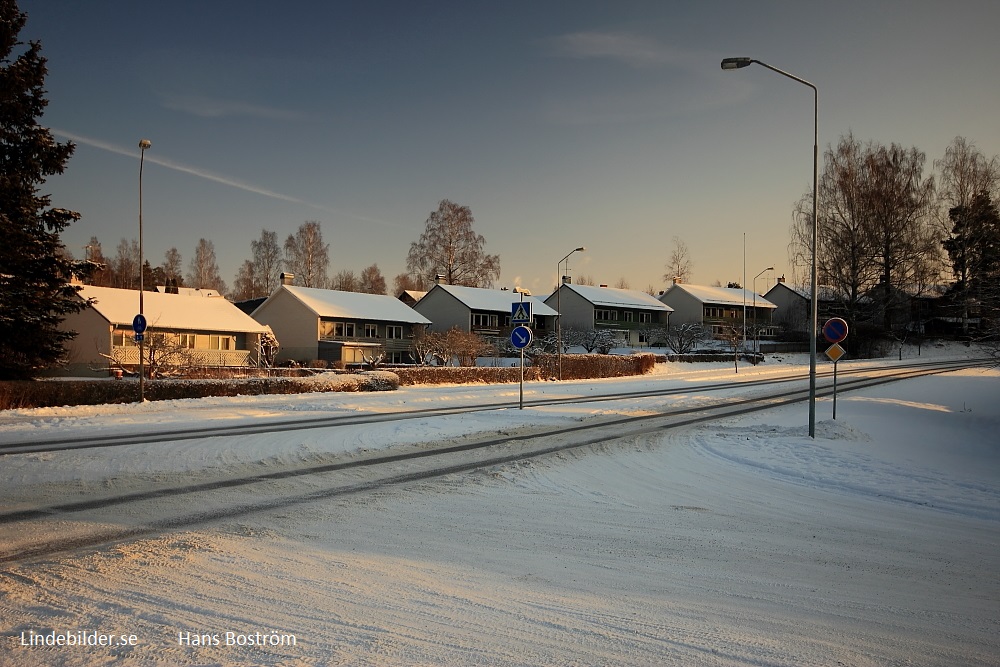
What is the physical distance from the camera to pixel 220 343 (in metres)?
51.2

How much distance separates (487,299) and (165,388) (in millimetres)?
46068

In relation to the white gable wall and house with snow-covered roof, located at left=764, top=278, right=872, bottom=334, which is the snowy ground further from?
house with snow-covered roof, located at left=764, top=278, right=872, bottom=334

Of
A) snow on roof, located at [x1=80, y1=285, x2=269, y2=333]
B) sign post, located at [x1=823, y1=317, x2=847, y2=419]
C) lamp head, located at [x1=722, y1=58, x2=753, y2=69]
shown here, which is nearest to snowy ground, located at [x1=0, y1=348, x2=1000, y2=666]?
sign post, located at [x1=823, y1=317, x2=847, y2=419]

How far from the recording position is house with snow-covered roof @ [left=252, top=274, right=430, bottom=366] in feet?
184

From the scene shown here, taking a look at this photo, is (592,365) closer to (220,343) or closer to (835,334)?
(835,334)

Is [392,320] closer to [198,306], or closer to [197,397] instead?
[198,306]

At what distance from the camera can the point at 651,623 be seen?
15.6 feet

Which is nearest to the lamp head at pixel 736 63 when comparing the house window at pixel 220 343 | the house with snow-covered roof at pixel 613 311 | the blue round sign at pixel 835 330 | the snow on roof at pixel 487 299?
the blue round sign at pixel 835 330

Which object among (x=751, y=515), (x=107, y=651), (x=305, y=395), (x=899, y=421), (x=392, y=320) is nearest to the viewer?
(x=107, y=651)

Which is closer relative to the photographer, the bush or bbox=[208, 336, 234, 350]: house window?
the bush

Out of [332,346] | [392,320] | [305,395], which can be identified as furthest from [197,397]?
[392,320]

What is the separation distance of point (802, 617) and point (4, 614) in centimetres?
578

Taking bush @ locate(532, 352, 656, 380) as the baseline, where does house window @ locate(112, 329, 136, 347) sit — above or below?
above

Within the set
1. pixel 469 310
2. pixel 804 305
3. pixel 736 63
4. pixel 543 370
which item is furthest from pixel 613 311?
pixel 736 63
